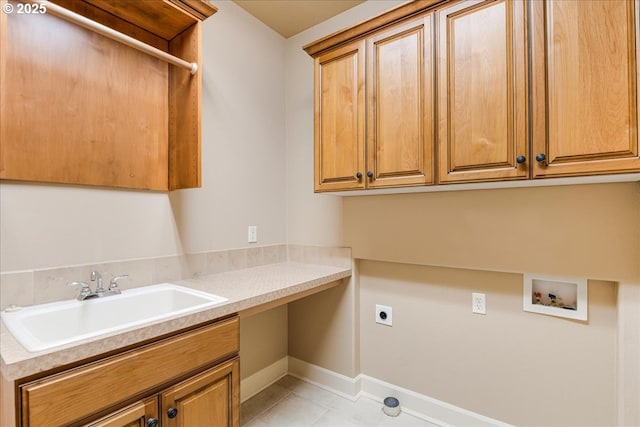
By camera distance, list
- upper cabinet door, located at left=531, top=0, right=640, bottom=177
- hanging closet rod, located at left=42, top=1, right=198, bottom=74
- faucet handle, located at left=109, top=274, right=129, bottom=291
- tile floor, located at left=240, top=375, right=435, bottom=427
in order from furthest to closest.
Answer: tile floor, located at left=240, top=375, right=435, bottom=427, faucet handle, located at left=109, top=274, right=129, bottom=291, hanging closet rod, located at left=42, top=1, right=198, bottom=74, upper cabinet door, located at left=531, top=0, right=640, bottom=177

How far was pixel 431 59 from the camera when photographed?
1484 mm

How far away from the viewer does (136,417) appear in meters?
1.03

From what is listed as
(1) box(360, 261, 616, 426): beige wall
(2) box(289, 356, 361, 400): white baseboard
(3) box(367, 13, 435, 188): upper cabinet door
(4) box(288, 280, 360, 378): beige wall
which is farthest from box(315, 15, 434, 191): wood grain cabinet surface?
(2) box(289, 356, 361, 400): white baseboard

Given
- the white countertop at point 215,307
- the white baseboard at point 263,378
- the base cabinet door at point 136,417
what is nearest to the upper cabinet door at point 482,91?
the white countertop at point 215,307

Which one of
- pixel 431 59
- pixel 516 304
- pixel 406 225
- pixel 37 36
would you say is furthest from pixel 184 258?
pixel 516 304

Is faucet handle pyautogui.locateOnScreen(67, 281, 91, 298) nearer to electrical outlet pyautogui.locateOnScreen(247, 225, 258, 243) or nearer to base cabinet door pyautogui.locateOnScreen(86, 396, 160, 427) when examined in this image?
base cabinet door pyautogui.locateOnScreen(86, 396, 160, 427)

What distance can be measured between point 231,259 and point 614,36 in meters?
2.15

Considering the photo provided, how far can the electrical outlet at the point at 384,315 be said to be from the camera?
208 centimetres

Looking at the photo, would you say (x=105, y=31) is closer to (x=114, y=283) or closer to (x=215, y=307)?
(x=114, y=283)

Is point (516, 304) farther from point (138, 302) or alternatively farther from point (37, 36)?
point (37, 36)

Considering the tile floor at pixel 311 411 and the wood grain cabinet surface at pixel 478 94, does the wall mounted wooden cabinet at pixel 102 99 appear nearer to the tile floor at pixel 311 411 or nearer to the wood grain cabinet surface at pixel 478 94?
the wood grain cabinet surface at pixel 478 94

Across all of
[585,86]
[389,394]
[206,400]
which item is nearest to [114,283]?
[206,400]

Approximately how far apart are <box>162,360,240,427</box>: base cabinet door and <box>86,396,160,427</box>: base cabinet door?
4 cm

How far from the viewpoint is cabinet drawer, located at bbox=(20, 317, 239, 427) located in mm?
837
